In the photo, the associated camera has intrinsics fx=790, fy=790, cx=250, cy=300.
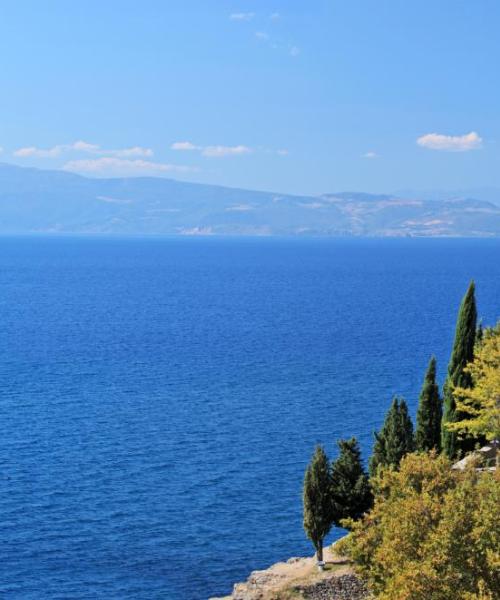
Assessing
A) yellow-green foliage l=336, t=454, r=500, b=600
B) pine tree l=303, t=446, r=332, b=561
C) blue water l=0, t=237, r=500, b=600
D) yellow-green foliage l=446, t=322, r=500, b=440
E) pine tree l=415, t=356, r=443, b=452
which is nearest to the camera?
yellow-green foliage l=336, t=454, r=500, b=600

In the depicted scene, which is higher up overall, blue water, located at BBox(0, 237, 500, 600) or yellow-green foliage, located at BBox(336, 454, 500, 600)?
yellow-green foliage, located at BBox(336, 454, 500, 600)

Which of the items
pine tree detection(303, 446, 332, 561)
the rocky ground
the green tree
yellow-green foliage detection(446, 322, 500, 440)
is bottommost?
the rocky ground

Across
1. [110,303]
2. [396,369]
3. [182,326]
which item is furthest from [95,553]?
[110,303]

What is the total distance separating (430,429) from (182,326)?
85071 millimetres

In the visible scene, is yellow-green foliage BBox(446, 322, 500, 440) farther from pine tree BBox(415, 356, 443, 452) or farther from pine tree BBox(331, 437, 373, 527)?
pine tree BBox(331, 437, 373, 527)

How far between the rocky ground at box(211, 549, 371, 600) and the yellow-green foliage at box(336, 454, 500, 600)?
366 inches

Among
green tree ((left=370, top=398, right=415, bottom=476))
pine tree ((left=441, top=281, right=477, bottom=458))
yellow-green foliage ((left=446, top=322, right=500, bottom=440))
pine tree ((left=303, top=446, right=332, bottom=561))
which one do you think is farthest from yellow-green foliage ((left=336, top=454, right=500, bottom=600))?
pine tree ((left=441, top=281, right=477, bottom=458))

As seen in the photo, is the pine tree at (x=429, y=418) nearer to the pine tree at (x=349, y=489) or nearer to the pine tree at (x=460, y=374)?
the pine tree at (x=460, y=374)

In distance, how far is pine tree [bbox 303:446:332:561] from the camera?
147 ft

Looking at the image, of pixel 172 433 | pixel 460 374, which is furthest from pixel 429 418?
pixel 172 433

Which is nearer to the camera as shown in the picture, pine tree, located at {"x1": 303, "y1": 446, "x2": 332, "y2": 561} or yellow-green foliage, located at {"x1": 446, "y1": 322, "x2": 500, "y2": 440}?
yellow-green foliage, located at {"x1": 446, "y1": 322, "x2": 500, "y2": 440}

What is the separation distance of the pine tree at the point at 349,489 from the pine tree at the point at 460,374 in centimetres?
768

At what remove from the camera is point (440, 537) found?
25672 millimetres

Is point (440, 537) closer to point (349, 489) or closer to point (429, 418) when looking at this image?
point (349, 489)
